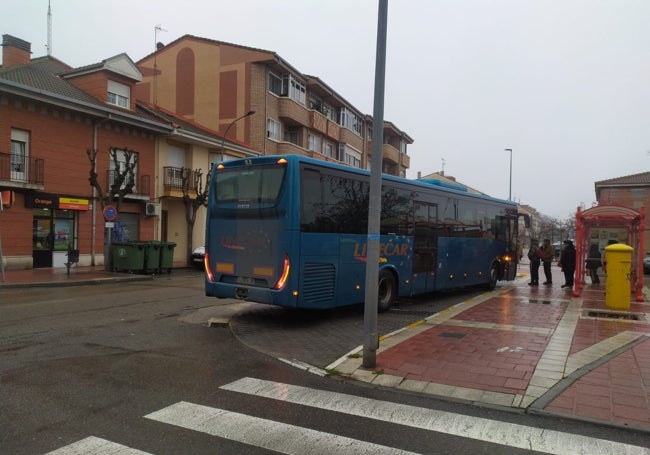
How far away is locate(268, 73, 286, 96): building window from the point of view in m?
32.2

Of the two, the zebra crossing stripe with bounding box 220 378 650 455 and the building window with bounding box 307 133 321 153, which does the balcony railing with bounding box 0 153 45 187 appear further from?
the building window with bounding box 307 133 321 153

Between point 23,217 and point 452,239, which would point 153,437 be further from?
point 23,217

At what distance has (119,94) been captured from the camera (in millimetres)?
24312

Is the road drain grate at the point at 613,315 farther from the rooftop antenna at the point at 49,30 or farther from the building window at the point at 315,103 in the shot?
the rooftop antenna at the point at 49,30

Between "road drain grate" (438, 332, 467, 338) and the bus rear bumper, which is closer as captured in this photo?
"road drain grate" (438, 332, 467, 338)

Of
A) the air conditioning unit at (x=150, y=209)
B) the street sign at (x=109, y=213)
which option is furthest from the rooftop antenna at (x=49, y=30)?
the street sign at (x=109, y=213)

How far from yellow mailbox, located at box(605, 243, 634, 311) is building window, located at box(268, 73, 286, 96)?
25.4m

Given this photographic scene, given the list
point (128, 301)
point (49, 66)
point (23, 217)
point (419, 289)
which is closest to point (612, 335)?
point (419, 289)

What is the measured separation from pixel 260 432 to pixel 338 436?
0.67 metres

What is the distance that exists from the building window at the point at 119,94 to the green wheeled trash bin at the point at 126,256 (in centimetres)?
874

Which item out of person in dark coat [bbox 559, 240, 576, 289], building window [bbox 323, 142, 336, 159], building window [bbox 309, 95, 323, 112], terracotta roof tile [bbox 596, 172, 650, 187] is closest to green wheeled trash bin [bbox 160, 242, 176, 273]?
person in dark coat [bbox 559, 240, 576, 289]

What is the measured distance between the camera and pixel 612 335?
7930 millimetres

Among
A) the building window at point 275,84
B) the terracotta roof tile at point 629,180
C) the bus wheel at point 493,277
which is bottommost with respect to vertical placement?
the bus wheel at point 493,277

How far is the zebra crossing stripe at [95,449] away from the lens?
362 centimetres
